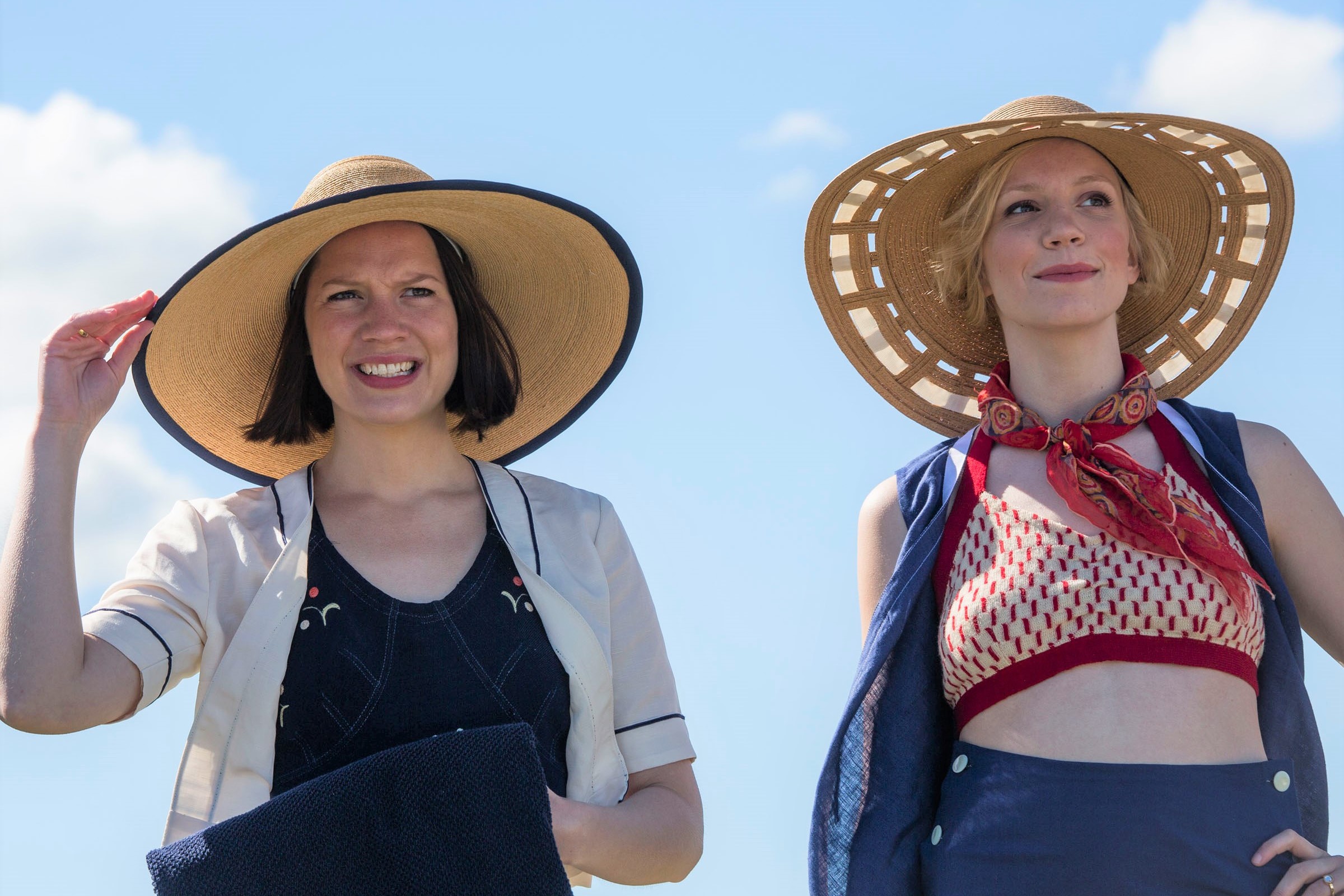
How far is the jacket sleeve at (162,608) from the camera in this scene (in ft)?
10.4

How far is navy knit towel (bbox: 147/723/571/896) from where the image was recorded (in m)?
2.85

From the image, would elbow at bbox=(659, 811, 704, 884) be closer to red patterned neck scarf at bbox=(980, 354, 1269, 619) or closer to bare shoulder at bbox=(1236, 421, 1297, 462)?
red patterned neck scarf at bbox=(980, 354, 1269, 619)

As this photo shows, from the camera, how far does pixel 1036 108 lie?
377 cm

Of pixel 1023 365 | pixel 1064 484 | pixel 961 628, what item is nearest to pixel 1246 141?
pixel 1023 365

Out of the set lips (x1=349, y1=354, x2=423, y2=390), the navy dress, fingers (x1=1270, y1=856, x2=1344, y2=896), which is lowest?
fingers (x1=1270, y1=856, x2=1344, y2=896)

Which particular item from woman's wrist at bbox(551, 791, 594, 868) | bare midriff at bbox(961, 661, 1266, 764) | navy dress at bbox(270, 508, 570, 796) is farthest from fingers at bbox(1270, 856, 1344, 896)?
navy dress at bbox(270, 508, 570, 796)

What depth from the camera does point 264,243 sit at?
3.56m

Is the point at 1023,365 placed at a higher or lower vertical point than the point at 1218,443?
higher

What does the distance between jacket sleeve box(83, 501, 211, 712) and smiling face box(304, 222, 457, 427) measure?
0.46m

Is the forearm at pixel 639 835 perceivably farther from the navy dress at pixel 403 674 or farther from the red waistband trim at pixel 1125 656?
the red waistband trim at pixel 1125 656

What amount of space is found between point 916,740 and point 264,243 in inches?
71.2

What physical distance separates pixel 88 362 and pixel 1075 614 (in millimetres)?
2086

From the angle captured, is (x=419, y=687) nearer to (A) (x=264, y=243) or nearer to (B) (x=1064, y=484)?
(A) (x=264, y=243)

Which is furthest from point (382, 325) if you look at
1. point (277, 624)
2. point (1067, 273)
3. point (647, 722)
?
point (1067, 273)
